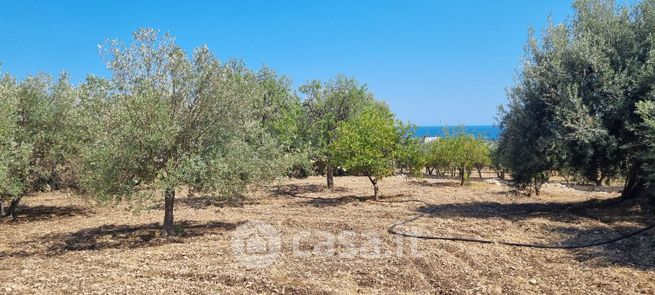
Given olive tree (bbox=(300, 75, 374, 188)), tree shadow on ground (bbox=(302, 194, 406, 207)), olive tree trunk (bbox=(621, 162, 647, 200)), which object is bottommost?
tree shadow on ground (bbox=(302, 194, 406, 207))

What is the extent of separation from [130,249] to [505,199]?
18.2 m

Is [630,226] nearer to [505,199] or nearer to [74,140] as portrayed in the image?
[505,199]

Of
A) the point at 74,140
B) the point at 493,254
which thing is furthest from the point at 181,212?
the point at 493,254

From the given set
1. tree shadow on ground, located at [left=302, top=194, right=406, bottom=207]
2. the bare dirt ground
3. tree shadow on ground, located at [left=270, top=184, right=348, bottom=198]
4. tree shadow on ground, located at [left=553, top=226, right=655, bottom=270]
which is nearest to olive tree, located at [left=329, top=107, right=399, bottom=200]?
tree shadow on ground, located at [left=302, top=194, right=406, bottom=207]

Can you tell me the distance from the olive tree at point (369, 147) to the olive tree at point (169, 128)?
838 cm

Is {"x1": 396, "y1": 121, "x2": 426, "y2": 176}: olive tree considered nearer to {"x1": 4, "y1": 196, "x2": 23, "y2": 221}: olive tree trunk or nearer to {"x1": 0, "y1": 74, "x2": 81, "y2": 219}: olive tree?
A: {"x1": 0, "y1": 74, "x2": 81, "y2": 219}: olive tree

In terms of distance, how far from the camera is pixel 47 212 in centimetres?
1967

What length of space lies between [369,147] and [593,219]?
31.2 ft

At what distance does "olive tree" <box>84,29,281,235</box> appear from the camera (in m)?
12.0

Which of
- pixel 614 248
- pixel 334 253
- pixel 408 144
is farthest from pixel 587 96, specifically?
pixel 334 253

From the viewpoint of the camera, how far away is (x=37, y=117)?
17062 mm
